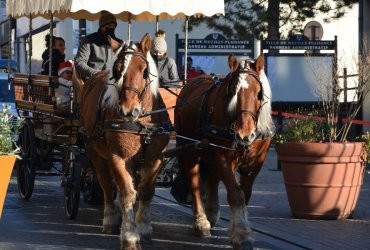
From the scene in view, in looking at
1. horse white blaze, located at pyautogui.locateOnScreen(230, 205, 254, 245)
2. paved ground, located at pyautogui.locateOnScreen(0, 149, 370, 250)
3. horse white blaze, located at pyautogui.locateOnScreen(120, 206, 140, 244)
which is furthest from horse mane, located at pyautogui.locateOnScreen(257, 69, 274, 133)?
horse white blaze, located at pyautogui.locateOnScreen(120, 206, 140, 244)

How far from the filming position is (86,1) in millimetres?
11758

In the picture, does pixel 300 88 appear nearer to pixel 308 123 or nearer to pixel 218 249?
pixel 308 123

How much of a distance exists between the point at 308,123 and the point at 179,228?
216 centimetres

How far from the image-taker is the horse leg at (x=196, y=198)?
1065cm

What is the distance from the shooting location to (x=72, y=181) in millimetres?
11820

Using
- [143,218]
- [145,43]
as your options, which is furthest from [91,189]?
[145,43]

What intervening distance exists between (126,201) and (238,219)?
1130 mm

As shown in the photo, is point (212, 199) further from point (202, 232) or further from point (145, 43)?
point (145, 43)

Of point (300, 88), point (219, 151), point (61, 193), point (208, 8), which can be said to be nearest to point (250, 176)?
point (219, 151)

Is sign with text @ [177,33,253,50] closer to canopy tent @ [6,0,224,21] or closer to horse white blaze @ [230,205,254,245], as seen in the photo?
canopy tent @ [6,0,224,21]

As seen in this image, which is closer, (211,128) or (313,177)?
(211,128)

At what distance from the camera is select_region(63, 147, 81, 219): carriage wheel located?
38.0 ft

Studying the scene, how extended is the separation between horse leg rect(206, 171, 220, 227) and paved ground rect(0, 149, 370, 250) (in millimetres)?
178

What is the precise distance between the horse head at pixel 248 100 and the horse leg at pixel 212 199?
1300 millimetres
